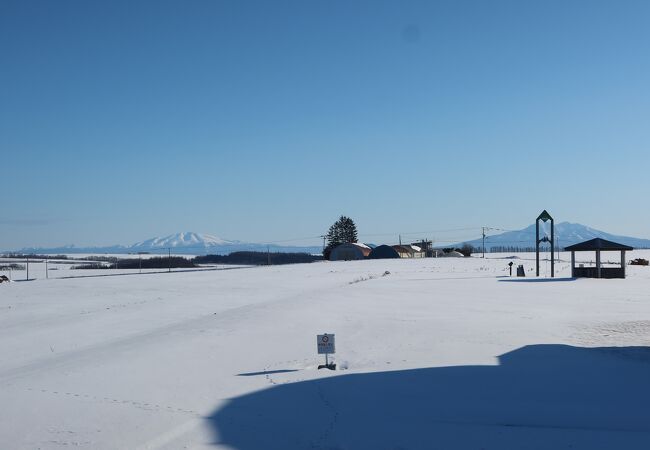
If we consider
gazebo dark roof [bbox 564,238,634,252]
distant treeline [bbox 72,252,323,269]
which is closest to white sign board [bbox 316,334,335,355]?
gazebo dark roof [bbox 564,238,634,252]

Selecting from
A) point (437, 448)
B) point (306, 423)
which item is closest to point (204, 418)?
point (306, 423)

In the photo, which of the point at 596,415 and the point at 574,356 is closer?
the point at 596,415

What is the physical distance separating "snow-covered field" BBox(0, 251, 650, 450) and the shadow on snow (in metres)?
0.03

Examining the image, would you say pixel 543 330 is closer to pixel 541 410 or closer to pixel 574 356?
pixel 574 356

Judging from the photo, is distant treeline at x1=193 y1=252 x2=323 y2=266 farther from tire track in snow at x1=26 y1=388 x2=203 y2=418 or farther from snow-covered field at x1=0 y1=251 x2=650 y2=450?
tire track in snow at x1=26 y1=388 x2=203 y2=418

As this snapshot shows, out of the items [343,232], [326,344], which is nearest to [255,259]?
[343,232]

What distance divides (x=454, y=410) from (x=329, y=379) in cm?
236

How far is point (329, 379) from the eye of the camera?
988 centimetres

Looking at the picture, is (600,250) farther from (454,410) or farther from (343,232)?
(343,232)

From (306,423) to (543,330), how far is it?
9727 mm

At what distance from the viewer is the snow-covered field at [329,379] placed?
716 cm

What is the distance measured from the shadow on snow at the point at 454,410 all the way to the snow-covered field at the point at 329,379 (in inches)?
1.2

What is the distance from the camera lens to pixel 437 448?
670 cm

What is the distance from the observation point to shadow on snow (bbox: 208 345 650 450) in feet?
22.7
